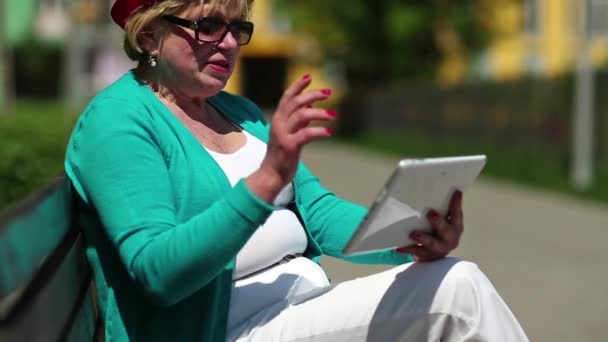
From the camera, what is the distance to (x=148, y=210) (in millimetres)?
2553

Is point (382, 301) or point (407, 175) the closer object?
point (407, 175)

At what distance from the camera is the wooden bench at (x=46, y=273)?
1.99m

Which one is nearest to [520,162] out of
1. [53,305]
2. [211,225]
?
[211,225]

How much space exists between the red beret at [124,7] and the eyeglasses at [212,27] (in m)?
0.07

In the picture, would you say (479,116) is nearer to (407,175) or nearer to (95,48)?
(407,175)

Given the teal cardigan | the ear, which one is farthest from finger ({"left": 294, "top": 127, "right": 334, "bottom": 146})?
the ear

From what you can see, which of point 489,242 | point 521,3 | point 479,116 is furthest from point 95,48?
point 489,242

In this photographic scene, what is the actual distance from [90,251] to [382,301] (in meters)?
0.65

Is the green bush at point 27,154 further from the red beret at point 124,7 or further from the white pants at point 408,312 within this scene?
the white pants at point 408,312

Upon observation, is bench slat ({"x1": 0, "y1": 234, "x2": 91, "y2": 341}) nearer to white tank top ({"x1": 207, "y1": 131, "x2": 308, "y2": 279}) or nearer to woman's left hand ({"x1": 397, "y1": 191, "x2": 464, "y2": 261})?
white tank top ({"x1": 207, "y1": 131, "x2": 308, "y2": 279})

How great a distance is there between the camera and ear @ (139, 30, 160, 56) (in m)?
2.94

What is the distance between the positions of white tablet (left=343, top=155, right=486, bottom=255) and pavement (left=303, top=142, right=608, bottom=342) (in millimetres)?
3796

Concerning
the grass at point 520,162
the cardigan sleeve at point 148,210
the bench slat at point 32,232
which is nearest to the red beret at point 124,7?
the cardigan sleeve at point 148,210

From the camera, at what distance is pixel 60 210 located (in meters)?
2.68
